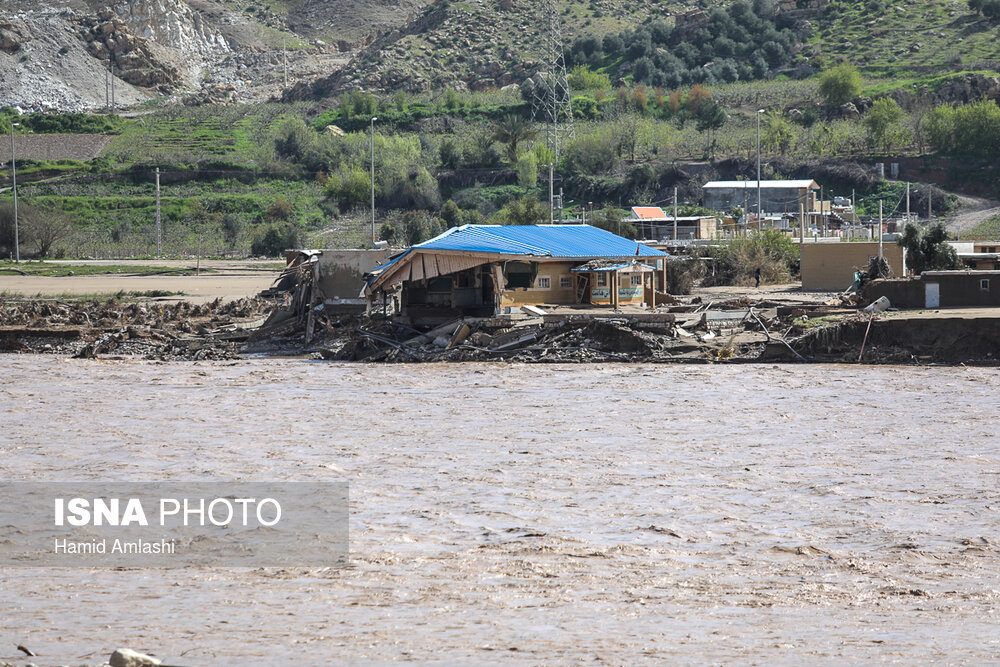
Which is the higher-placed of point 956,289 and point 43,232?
point 43,232

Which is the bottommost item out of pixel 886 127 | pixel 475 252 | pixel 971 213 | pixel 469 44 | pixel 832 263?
pixel 475 252

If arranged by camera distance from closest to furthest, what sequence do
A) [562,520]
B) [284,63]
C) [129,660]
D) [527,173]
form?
[129,660], [562,520], [527,173], [284,63]

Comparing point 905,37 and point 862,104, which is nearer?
point 862,104

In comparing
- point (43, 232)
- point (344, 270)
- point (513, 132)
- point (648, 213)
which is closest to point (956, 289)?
point (344, 270)

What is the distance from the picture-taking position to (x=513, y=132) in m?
98.6

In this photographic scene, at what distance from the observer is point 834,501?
14430 mm

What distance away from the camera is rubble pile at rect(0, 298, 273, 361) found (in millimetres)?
33250

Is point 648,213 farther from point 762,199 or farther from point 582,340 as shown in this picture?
point 582,340

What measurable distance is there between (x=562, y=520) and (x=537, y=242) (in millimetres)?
22667

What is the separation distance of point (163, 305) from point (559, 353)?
1694cm

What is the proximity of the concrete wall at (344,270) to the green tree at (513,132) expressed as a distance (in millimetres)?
60976

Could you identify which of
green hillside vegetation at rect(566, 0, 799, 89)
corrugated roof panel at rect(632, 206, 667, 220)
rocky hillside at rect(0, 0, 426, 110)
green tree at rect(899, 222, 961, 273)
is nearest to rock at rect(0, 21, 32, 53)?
rocky hillside at rect(0, 0, 426, 110)

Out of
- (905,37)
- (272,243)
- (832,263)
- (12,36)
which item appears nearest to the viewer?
→ (832,263)

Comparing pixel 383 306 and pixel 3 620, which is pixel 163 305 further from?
pixel 3 620
